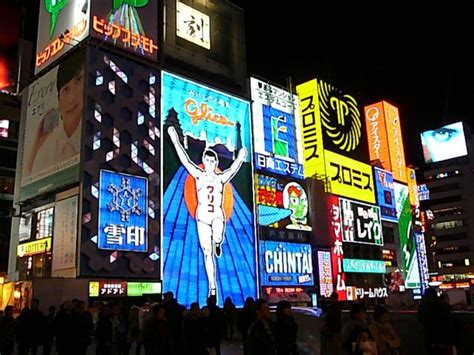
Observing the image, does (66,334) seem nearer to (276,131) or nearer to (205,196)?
(205,196)

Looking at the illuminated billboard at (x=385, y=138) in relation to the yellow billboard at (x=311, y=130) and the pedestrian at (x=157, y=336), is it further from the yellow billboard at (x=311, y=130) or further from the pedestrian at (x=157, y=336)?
the pedestrian at (x=157, y=336)

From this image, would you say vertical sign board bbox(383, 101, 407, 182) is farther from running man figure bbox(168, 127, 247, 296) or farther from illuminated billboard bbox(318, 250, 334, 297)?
running man figure bbox(168, 127, 247, 296)

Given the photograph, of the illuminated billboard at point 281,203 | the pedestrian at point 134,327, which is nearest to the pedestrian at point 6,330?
the pedestrian at point 134,327

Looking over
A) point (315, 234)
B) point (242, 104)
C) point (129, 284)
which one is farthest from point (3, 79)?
point (315, 234)

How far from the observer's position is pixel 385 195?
5103 centimetres

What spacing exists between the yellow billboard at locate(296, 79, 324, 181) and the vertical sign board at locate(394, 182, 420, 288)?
598 inches

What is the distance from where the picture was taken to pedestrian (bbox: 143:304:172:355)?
23.0 ft

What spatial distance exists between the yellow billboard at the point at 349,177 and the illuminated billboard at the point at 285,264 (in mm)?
7944

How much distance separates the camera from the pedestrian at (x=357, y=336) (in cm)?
560

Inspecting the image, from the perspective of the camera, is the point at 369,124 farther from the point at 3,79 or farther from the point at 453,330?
the point at 453,330

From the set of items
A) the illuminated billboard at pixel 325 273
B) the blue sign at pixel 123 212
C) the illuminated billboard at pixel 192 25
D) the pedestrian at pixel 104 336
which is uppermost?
the illuminated billboard at pixel 192 25

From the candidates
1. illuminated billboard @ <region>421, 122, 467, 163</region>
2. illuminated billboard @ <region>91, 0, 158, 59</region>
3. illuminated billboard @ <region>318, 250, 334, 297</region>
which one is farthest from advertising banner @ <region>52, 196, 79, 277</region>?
illuminated billboard @ <region>421, 122, 467, 163</region>

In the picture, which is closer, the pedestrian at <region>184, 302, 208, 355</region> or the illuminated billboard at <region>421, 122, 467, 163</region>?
the pedestrian at <region>184, 302, 208, 355</region>

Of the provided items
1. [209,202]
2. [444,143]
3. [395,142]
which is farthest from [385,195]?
[444,143]
